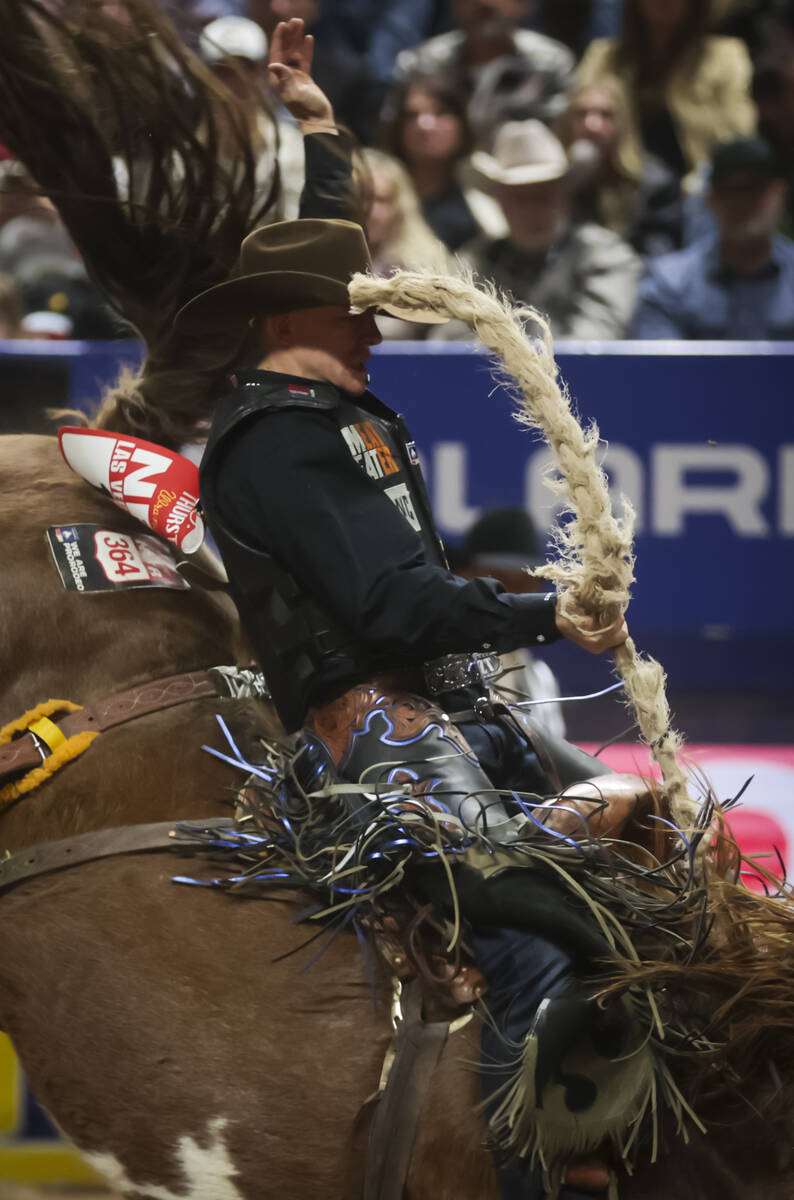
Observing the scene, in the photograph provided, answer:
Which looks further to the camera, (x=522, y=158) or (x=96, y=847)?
(x=522, y=158)

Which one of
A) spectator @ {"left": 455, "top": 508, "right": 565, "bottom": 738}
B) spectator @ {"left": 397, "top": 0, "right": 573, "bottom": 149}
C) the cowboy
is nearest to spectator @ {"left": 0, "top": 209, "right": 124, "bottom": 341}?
spectator @ {"left": 455, "top": 508, "right": 565, "bottom": 738}

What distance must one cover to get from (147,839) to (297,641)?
44 cm

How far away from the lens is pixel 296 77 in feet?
8.57

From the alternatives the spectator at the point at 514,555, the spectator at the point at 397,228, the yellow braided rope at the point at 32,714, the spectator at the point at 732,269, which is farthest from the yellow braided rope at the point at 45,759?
the spectator at the point at 732,269

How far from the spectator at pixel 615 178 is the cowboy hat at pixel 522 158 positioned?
0.16 meters

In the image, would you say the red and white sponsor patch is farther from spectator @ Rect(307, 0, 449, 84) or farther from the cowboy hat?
spectator @ Rect(307, 0, 449, 84)

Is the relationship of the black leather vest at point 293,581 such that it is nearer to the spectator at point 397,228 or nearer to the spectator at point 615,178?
the spectator at point 397,228

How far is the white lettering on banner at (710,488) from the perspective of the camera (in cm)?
454

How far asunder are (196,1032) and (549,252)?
4031 millimetres

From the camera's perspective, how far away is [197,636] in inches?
103

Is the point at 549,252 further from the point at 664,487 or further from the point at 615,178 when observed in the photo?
the point at 664,487

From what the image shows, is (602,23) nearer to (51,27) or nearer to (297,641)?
(51,27)

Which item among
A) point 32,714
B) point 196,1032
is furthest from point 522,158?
point 196,1032

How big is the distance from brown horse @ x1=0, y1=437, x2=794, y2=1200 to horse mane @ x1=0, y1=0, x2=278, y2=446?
2.45 feet
